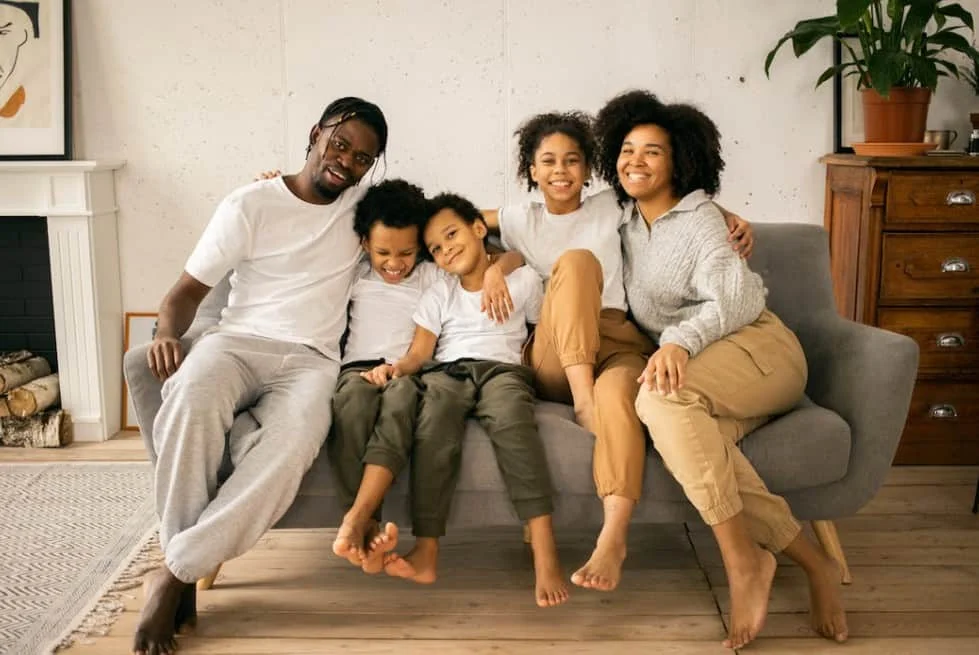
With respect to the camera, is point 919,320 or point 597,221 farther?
point 919,320

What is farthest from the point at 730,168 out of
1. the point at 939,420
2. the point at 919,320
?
the point at 939,420

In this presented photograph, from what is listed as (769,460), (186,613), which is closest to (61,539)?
(186,613)

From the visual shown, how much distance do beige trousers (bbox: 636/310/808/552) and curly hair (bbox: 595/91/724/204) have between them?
16.6 inches

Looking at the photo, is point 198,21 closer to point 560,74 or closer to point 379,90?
point 379,90

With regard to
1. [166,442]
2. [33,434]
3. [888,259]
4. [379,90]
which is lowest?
[33,434]

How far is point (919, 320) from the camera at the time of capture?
9.66 feet

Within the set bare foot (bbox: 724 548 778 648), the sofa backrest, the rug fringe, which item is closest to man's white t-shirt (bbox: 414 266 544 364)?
the sofa backrest

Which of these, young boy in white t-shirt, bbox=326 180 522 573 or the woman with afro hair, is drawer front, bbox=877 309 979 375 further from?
young boy in white t-shirt, bbox=326 180 522 573

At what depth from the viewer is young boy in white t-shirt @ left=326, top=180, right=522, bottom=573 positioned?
1.90 metres

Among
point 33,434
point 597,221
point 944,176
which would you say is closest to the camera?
point 597,221

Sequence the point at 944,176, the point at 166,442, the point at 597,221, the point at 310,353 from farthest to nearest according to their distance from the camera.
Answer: the point at 944,176
the point at 597,221
the point at 310,353
the point at 166,442

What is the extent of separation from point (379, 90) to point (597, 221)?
4.05 feet

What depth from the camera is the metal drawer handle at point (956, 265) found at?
2.89 meters

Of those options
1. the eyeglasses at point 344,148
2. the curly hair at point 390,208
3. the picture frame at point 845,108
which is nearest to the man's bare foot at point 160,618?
the curly hair at point 390,208
